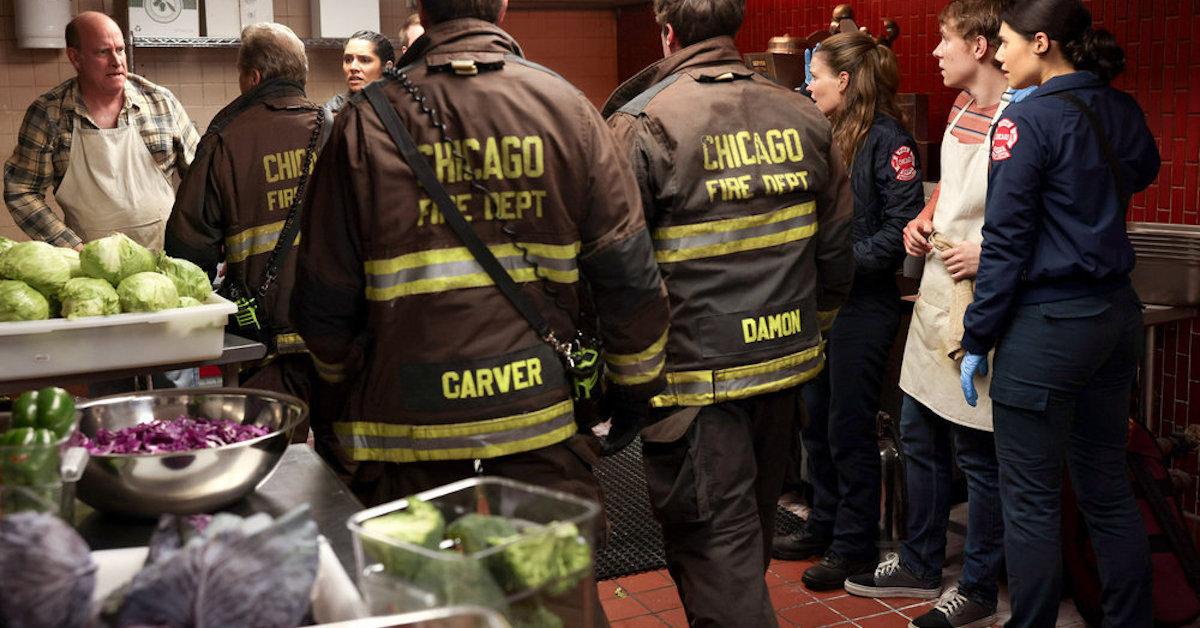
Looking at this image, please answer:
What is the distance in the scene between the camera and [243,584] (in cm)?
113

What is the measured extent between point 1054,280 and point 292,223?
7.19 ft

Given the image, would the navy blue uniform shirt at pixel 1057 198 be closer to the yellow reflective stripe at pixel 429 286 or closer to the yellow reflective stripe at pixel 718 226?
the yellow reflective stripe at pixel 718 226

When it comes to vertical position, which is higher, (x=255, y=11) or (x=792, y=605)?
(x=255, y=11)

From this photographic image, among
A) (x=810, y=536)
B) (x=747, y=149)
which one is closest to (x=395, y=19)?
(x=810, y=536)

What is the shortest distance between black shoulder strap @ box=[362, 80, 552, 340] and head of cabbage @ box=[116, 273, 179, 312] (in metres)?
0.63

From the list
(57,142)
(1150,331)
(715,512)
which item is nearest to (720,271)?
(715,512)

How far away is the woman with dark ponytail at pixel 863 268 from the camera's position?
13.4 ft

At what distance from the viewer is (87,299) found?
2.54m

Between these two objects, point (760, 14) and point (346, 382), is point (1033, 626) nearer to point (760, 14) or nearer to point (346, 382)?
point (346, 382)

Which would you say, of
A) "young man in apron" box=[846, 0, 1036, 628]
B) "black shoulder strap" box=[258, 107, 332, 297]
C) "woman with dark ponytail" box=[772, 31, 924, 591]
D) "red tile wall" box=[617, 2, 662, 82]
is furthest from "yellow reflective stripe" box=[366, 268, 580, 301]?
"red tile wall" box=[617, 2, 662, 82]

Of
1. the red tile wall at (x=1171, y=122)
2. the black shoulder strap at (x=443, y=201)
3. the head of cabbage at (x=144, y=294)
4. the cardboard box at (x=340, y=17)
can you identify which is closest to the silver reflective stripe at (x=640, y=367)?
the black shoulder strap at (x=443, y=201)

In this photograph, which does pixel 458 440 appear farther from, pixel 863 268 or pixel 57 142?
pixel 57 142

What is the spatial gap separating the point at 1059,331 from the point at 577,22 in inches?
247

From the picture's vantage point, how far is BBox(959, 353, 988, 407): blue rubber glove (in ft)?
11.3
